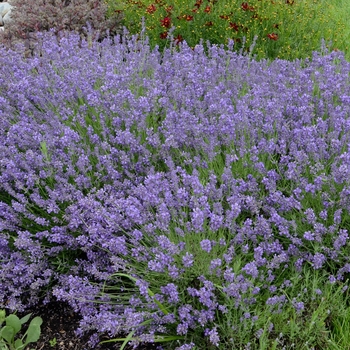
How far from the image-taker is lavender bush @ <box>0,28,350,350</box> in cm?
217

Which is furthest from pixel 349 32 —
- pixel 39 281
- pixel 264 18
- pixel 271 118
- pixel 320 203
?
pixel 39 281

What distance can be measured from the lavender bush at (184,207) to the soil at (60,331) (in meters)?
0.08

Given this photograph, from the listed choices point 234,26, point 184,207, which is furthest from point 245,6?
point 184,207

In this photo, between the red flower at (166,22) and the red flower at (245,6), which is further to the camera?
the red flower at (245,6)

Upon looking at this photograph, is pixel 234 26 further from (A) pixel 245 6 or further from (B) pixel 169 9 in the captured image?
(B) pixel 169 9

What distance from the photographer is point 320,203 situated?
2434 millimetres

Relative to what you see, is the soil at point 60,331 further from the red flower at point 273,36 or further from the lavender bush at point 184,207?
the red flower at point 273,36

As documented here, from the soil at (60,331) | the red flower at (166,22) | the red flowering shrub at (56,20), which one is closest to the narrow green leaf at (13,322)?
the soil at (60,331)

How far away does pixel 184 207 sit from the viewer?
7.89ft

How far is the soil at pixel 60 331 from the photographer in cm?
246

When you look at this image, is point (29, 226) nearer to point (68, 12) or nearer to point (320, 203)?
point (320, 203)

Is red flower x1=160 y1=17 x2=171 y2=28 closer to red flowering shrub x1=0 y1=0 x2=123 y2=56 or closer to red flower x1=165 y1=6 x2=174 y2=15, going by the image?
red flower x1=165 y1=6 x2=174 y2=15

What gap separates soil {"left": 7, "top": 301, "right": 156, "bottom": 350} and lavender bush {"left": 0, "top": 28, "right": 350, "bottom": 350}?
8cm

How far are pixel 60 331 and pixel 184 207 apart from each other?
908 mm
